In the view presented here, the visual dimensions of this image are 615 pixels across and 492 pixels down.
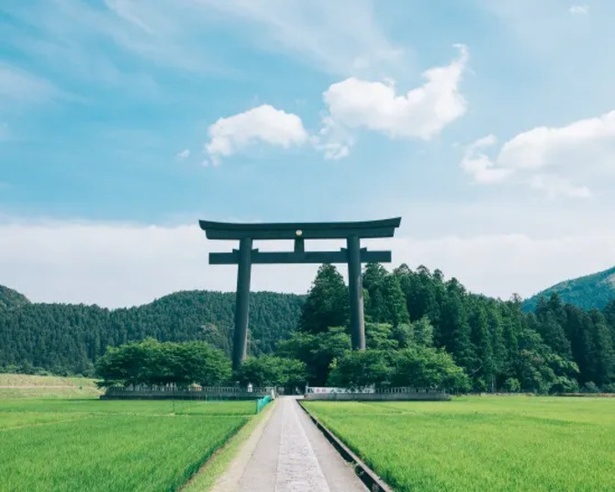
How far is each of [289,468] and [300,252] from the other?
1606 inches

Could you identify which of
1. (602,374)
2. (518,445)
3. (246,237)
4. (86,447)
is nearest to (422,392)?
(246,237)

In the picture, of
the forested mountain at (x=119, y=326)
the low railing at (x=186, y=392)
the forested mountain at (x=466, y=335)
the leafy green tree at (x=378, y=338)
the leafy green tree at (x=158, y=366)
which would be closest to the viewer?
the low railing at (x=186, y=392)

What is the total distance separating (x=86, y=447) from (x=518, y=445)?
10.1 m

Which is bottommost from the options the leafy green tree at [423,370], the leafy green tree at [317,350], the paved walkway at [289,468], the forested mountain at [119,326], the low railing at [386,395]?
the paved walkway at [289,468]

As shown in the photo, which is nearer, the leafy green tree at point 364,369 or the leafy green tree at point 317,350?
the leafy green tree at point 364,369

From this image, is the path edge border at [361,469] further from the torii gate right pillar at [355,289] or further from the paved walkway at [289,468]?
the torii gate right pillar at [355,289]

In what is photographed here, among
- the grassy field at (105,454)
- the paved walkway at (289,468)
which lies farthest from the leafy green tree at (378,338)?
the paved walkway at (289,468)

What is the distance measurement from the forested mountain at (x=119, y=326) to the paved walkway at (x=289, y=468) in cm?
11587

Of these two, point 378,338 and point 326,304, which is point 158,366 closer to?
point 378,338

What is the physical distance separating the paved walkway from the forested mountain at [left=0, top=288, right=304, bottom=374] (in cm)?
11587

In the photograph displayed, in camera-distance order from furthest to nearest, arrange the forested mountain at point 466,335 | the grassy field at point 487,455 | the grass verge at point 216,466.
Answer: the forested mountain at point 466,335
the grass verge at point 216,466
the grassy field at point 487,455

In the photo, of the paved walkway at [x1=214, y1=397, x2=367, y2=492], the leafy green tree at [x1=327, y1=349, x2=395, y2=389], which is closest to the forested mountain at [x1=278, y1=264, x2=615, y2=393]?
the leafy green tree at [x1=327, y1=349, x2=395, y2=389]

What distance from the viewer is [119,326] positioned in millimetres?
153250

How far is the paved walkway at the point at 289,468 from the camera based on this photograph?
990cm
